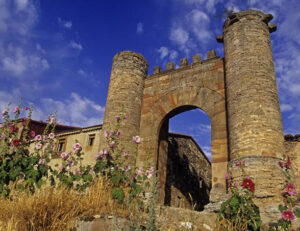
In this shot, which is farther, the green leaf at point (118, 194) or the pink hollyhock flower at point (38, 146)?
the pink hollyhock flower at point (38, 146)

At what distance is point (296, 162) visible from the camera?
8523 millimetres

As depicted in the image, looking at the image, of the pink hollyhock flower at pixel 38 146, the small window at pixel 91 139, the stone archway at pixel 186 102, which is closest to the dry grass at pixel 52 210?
the pink hollyhock flower at pixel 38 146

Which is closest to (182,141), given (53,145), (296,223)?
(296,223)

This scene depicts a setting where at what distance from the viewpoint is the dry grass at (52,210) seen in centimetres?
333

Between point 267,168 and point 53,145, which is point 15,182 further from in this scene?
point 267,168

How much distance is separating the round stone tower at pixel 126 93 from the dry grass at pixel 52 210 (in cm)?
604

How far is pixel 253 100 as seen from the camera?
7.95 m

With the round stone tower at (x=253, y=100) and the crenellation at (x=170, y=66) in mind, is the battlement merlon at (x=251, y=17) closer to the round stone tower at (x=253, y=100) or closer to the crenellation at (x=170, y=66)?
the round stone tower at (x=253, y=100)

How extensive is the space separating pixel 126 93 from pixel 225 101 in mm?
3844

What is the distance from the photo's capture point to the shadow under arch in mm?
10562

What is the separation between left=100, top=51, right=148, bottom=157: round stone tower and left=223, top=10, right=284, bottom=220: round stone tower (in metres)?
3.65

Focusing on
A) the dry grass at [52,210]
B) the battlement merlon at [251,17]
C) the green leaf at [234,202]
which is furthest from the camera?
the battlement merlon at [251,17]

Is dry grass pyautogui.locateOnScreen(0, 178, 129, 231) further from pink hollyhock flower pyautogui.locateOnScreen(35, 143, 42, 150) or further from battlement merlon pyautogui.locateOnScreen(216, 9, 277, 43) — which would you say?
battlement merlon pyautogui.locateOnScreen(216, 9, 277, 43)

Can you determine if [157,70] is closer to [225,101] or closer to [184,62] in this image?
[184,62]
